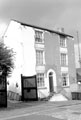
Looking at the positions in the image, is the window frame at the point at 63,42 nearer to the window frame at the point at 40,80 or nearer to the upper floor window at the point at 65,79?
the upper floor window at the point at 65,79

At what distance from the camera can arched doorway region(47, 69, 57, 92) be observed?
25.0 metres

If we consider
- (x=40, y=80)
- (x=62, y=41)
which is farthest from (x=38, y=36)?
(x=40, y=80)

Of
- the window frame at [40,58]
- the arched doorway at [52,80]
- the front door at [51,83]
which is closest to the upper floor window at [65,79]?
the arched doorway at [52,80]

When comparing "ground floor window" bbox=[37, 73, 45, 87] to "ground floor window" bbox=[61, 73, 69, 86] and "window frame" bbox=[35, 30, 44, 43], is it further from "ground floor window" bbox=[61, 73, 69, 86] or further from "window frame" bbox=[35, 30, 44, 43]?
"window frame" bbox=[35, 30, 44, 43]

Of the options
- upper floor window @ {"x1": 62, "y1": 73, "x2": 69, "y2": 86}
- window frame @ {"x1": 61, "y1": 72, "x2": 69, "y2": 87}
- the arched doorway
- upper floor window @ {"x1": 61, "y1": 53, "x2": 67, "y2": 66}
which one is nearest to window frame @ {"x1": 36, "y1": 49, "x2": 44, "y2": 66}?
the arched doorway

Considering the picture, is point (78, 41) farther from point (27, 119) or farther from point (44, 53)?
point (27, 119)

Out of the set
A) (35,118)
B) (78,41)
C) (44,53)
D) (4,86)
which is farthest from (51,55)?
(78,41)

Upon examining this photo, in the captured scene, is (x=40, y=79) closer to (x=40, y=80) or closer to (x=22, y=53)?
(x=40, y=80)

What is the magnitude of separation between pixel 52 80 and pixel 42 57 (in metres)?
3.65

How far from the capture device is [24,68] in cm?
2223

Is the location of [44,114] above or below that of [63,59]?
below

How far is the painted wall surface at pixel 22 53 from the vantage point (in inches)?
879

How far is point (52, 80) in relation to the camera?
83.5 feet

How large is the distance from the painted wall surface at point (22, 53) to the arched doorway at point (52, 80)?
293cm
